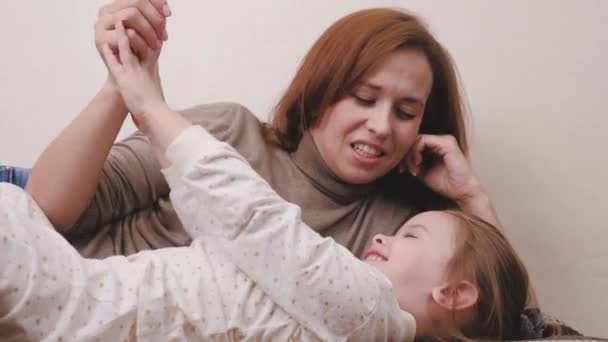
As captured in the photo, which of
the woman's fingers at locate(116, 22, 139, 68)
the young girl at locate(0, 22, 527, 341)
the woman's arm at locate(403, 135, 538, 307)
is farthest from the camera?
the woman's arm at locate(403, 135, 538, 307)

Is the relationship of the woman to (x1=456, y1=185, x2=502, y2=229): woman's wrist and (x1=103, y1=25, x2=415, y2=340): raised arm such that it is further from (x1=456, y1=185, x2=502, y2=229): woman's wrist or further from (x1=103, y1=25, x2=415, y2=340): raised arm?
(x1=103, y1=25, x2=415, y2=340): raised arm

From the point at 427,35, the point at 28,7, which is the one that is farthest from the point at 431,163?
the point at 28,7

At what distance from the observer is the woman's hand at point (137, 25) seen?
1.02m

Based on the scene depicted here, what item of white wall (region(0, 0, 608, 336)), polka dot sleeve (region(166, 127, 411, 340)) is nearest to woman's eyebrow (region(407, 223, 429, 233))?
polka dot sleeve (region(166, 127, 411, 340))

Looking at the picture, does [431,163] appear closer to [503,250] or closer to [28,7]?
[503,250]

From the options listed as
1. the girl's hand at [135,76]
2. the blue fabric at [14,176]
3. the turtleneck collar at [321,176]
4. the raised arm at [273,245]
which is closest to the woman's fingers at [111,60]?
the girl's hand at [135,76]

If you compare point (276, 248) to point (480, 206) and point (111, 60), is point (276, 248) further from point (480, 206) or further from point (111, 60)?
point (480, 206)

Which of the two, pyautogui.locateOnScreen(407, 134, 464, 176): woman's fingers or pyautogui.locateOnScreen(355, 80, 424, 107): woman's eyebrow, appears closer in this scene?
pyautogui.locateOnScreen(355, 80, 424, 107): woman's eyebrow

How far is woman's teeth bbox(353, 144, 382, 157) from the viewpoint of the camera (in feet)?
4.20

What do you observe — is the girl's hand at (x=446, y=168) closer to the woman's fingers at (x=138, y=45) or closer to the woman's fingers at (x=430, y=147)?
the woman's fingers at (x=430, y=147)

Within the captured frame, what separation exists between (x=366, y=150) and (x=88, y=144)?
56 cm

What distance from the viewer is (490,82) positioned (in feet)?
5.55

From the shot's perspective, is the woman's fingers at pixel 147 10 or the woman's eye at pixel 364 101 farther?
the woman's eye at pixel 364 101

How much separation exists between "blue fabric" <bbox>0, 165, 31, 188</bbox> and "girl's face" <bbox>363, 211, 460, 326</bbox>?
69 cm
